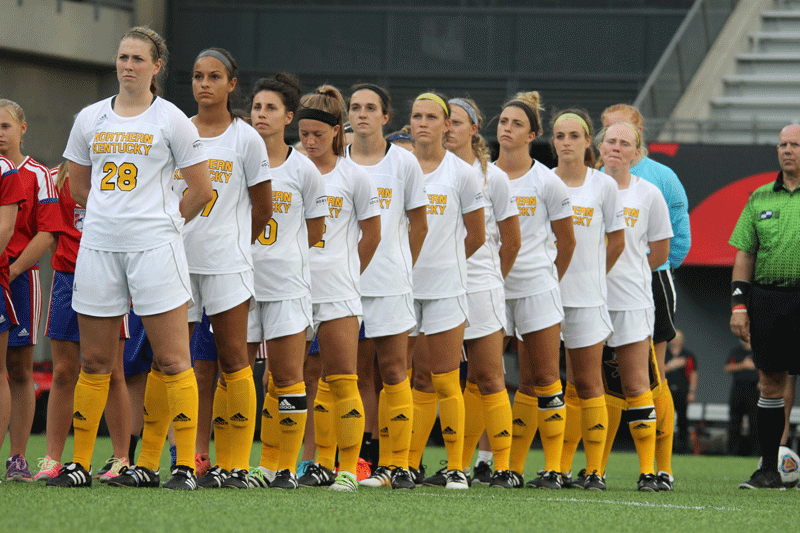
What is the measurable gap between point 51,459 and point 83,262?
1.14m

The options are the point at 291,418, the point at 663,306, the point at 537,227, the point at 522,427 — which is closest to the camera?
the point at 291,418

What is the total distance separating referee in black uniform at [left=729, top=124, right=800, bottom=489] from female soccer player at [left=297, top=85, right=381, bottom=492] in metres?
2.65

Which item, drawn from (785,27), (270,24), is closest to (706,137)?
(785,27)

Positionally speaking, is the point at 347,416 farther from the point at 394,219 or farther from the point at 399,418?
the point at 394,219

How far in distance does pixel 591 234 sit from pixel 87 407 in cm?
291

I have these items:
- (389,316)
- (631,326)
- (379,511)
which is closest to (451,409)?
(389,316)

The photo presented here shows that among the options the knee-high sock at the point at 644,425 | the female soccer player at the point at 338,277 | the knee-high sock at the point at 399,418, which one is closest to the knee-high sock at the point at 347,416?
the female soccer player at the point at 338,277

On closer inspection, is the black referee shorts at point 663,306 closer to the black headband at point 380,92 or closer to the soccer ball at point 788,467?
the soccer ball at point 788,467

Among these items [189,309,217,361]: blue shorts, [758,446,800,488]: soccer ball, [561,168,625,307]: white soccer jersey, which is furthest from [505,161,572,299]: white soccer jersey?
[758,446,800,488]: soccer ball

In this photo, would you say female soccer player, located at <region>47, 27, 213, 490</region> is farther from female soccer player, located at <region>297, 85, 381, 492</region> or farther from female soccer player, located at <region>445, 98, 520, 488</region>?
female soccer player, located at <region>445, 98, 520, 488</region>

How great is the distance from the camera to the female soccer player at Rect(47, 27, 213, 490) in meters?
4.34

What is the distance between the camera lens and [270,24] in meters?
17.1

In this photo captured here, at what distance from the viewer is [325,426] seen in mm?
5266

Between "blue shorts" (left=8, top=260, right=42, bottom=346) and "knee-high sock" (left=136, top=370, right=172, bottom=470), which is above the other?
"blue shorts" (left=8, top=260, right=42, bottom=346)
